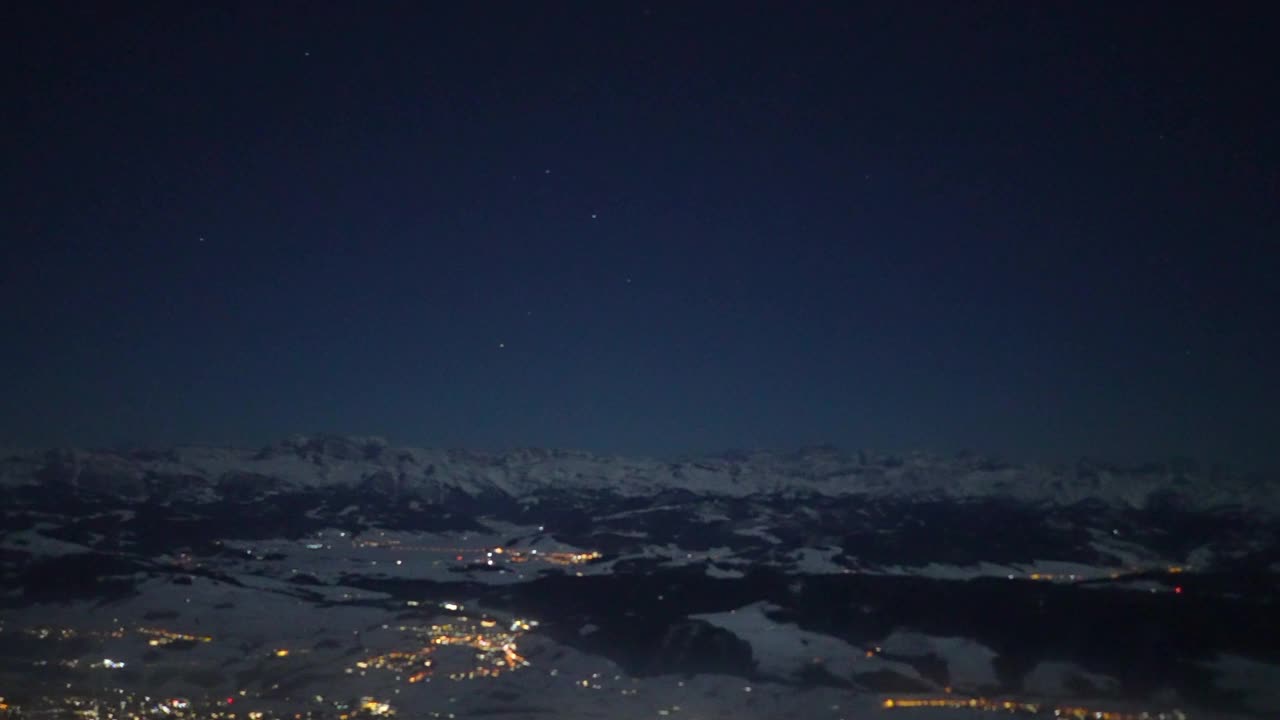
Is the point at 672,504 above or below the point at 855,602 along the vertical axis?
above

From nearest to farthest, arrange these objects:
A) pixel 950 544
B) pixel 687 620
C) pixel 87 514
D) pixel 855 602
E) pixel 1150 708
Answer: pixel 1150 708
pixel 687 620
pixel 855 602
pixel 950 544
pixel 87 514

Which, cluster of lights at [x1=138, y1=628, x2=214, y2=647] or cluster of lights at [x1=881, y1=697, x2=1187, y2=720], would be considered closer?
cluster of lights at [x1=881, y1=697, x2=1187, y2=720]

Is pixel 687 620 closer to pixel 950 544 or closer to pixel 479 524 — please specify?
pixel 950 544

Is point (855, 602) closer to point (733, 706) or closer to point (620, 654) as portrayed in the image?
point (620, 654)

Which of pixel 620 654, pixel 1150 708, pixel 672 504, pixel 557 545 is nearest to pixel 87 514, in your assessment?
pixel 557 545

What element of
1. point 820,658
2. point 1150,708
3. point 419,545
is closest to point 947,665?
point 820,658

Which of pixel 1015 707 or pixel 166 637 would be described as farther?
pixel 166 637

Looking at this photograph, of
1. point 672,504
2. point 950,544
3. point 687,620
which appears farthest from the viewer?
point 672,504

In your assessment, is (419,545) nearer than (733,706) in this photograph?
No

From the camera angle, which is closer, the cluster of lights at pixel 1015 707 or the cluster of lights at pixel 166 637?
the cluster of lights at pixel 1015 707
